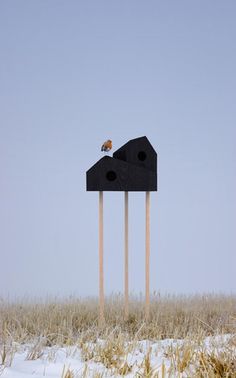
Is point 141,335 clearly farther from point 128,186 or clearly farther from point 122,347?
point 128,186

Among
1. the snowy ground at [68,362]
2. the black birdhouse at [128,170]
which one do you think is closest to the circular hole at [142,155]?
the black birdhouse at [128,170]

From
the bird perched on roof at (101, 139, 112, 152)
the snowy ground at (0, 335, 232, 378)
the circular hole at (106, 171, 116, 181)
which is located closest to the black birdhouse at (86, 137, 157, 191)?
the circular hole at (106, 171, 116, 181)

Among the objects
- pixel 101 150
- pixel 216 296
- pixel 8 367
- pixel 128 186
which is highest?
pixel 101 150

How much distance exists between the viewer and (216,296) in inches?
305

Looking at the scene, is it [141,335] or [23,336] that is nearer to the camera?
[23,336]

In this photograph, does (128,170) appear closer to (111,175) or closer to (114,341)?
(111,175)

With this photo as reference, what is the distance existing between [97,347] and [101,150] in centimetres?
238

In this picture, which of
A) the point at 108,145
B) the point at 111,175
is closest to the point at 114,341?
the point at 111,175

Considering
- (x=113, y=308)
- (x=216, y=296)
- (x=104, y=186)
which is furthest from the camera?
(x=216, y=296)

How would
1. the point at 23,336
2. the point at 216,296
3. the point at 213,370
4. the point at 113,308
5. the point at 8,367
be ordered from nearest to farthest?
the point at 213,370 < the point at 8,367 < the point at 23,336 < the point at 113,308 < the point at 216,296

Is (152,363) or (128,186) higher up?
(128,186)

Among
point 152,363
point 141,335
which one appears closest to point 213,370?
point 152,363

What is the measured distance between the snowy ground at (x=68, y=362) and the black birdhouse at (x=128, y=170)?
69.5 inches

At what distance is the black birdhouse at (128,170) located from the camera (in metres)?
5.49
